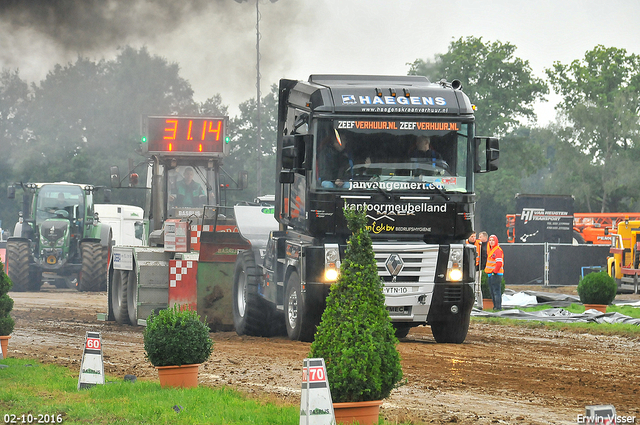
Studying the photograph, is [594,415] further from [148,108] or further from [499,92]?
[499,92]

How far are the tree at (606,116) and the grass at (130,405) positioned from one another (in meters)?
53.7

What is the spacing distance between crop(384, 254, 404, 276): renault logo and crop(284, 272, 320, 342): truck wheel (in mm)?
1302

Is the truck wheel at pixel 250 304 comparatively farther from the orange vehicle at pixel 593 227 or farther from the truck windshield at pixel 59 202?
the orange vehicle at pixel 593 227

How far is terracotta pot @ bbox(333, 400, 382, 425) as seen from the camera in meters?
6.70

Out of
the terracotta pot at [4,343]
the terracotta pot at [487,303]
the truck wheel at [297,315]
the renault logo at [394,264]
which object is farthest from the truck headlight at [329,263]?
the terracotta pot at [487,303]

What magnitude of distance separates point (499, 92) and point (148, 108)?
76.7 ft

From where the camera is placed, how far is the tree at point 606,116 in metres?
59.3

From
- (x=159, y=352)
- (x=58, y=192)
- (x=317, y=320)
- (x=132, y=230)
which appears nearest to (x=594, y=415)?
(x=159, y=352)

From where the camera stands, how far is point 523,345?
572 inches

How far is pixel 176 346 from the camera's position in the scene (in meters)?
9.14

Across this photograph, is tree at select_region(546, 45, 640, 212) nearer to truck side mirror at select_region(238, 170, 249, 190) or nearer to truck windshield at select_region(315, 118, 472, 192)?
truck side mirror at select_region(238, 170, 249, 190)

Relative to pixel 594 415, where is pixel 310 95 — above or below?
above

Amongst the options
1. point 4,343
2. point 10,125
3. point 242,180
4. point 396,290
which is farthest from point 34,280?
point 10,125

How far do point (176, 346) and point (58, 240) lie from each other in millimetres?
21341
